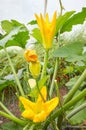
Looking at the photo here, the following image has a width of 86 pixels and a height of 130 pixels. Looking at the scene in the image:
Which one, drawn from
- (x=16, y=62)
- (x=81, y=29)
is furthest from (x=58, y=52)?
(x=81, y=29)

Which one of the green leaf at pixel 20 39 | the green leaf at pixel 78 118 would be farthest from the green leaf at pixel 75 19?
the green leaf at pixel 78 118

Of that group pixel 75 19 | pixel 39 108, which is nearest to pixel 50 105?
pixel 39 108

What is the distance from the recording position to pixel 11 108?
157 cm

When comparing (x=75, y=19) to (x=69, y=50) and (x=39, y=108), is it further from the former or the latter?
(x=39, y=108)

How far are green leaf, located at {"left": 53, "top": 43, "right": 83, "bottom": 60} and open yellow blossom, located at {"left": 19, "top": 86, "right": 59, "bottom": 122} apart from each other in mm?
100

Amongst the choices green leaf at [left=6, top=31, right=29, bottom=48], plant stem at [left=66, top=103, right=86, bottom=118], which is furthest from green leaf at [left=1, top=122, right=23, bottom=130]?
green leaf at [left=6, top=31, right=29, bottom=48]

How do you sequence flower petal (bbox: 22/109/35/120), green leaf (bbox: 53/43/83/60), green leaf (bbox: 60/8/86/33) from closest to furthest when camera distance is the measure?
flower petal (bbox: 22/109/35/120)
green leaf (bbox: 53/43/83/60)
green leaf (bbox: 60/8/86/33)

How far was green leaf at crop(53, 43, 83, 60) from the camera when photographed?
1.96ft

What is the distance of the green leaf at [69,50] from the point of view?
60 cm

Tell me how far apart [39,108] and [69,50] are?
0.47 feet

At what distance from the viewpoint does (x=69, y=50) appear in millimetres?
610

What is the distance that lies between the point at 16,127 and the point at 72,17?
276 millimetres

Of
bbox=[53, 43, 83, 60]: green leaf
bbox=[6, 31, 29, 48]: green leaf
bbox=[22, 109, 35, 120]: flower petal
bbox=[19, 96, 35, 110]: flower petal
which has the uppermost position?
bbox=[6, 31, 29, 48]: green leaf

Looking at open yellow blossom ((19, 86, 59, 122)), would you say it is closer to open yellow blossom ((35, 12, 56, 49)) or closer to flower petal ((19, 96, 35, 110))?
flower petal ((19, 96, 35, 110))
